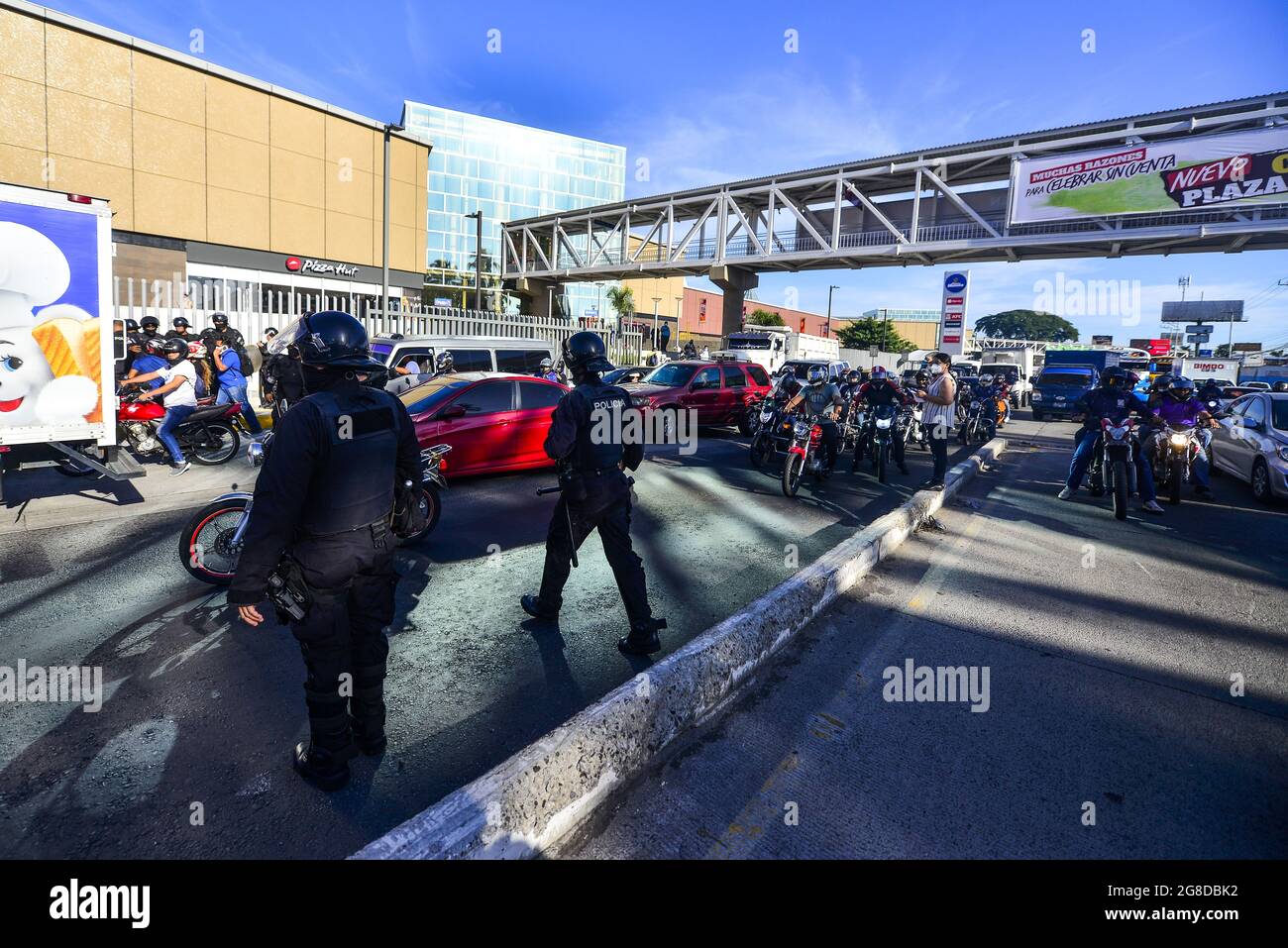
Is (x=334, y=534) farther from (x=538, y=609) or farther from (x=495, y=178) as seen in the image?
(x=495, y=178)

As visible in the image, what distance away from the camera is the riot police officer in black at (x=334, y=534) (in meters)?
2.67

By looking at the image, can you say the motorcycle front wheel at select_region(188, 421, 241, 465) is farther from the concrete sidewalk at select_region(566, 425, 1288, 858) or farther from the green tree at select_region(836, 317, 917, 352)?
the green tree at select_region(836, 317, 917, 352)

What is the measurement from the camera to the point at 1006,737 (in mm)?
3338


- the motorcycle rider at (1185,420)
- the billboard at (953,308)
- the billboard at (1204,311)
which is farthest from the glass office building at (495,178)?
the billboard at (1204,311)

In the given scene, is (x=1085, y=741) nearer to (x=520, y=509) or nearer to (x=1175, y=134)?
(x=520, y=509)

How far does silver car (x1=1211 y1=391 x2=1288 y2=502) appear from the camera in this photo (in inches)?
366

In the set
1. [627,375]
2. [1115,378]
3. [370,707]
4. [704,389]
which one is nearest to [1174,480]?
[1115,378]

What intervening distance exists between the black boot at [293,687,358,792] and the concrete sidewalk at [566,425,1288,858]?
1.09 meters

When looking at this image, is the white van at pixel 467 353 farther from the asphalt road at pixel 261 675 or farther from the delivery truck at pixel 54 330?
the asphalt road at pixel 261 675

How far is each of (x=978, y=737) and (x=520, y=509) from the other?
538 cm

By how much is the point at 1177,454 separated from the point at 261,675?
1119 cm

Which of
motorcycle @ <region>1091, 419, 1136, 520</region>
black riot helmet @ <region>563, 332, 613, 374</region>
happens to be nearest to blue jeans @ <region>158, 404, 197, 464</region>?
black riot helmet @ <region>563, 332, 613, 374</region>

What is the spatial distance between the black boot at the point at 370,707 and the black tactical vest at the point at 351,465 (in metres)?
0.68

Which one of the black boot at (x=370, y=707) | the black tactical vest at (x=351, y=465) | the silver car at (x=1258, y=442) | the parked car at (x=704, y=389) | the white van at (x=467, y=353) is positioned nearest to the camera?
the black tactical vest at (x=351, y=465)
